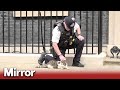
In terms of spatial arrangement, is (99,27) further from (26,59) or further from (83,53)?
(26,59)

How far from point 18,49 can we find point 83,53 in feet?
5.71

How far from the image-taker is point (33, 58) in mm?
11062

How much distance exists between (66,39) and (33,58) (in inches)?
40.8

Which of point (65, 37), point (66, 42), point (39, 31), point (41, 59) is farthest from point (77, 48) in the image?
point (39, 31)

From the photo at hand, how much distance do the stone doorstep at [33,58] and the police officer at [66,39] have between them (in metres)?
0.25

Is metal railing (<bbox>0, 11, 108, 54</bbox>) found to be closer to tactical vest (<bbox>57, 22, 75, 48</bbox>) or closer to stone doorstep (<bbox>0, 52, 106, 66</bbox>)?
stone doorstep (<bbox>0, 52, 106, 66</bbox>)

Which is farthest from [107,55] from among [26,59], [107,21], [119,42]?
[26,59]

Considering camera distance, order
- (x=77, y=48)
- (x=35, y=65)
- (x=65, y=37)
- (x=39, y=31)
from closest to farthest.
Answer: (x=65, y=37) < (x=77, y=48) < (x=35, y=65) < (x=39, y=31)

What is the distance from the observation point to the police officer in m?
10.3

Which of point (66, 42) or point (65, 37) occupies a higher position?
point (65, 37)

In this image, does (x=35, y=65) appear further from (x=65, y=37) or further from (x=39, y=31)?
(x=39, y=31)

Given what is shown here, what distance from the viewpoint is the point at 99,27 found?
37.5 ft

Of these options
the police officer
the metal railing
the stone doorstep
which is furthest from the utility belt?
the metal railing

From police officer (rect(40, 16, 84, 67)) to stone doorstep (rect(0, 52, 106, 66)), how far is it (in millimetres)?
252
